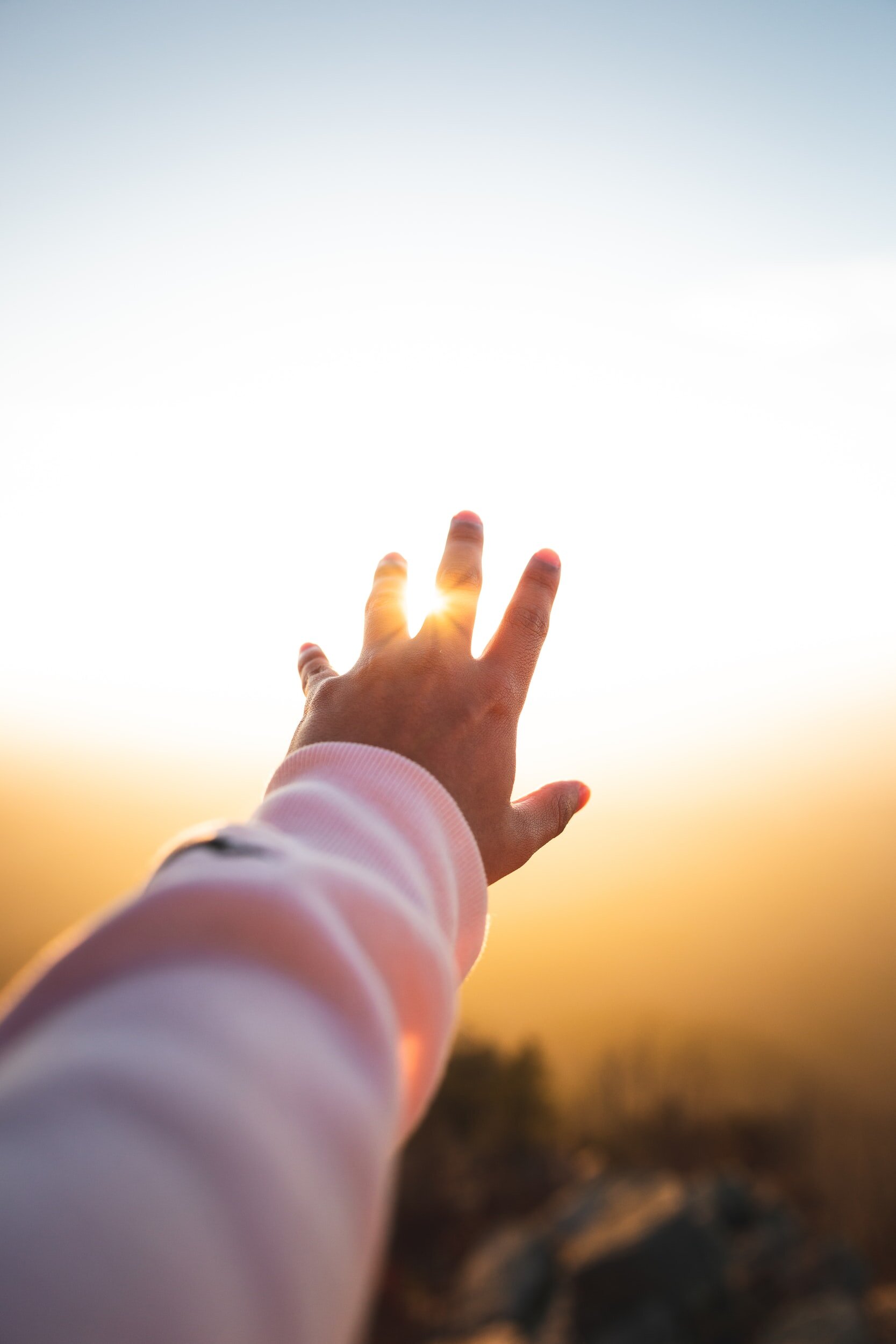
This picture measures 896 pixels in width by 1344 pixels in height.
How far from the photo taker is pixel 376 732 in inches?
49.8

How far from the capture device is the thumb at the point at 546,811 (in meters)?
1.39

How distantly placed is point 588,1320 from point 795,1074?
14282 millimetres

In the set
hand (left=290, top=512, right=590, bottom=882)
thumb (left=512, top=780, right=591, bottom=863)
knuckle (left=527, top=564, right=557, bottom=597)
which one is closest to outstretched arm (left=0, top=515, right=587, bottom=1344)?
hand (left=290, top=512, right=590, bottom=882)

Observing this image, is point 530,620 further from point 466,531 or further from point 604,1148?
point 604,1148

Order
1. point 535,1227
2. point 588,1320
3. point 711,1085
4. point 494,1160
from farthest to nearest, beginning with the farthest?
1. point 711,1085
2. point 494,1160
3. point 535,1227
4. point 588,1320

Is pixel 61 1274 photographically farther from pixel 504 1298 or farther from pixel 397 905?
pixel 504 1298

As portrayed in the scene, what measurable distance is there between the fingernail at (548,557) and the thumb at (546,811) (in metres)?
0.50

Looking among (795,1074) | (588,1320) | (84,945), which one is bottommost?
(795,1074)

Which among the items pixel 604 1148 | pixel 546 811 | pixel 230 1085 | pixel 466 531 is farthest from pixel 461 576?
pixel 604 1148

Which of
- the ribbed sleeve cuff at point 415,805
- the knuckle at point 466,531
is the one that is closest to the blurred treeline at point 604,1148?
the knuckle at point 466,531

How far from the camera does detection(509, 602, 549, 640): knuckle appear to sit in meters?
1.62

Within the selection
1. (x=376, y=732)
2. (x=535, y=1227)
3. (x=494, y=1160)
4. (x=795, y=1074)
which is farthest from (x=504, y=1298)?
(x=795, y=1074)

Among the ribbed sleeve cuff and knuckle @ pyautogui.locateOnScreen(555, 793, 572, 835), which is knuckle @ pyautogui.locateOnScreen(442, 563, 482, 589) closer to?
knuckle @ pyautogui.locateOnScreen(555, 793, 572, 835)

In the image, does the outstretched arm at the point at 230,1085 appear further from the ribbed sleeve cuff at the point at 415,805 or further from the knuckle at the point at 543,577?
the knuckle at the point at 543,577
